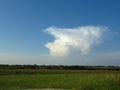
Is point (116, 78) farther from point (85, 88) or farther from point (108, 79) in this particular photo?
point (85, 88)

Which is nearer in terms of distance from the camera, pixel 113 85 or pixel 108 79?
pixel 113 85

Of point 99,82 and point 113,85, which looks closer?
point 113,85

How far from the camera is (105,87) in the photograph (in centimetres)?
1834

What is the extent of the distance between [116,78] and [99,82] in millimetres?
1162

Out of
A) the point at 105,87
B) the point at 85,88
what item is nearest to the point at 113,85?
the point at 105,87

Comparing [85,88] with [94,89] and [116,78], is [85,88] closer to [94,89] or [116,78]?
[94,89]

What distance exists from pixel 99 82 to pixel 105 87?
130 centimetres

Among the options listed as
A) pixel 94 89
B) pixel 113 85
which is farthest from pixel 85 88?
pixel 113 85

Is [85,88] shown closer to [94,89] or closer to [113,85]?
[94,89]

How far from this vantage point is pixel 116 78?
19.2m

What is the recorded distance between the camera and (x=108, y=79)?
766 inches

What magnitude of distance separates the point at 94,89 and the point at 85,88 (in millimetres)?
681

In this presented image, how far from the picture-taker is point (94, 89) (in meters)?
18.8

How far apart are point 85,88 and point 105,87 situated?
4.70ft
